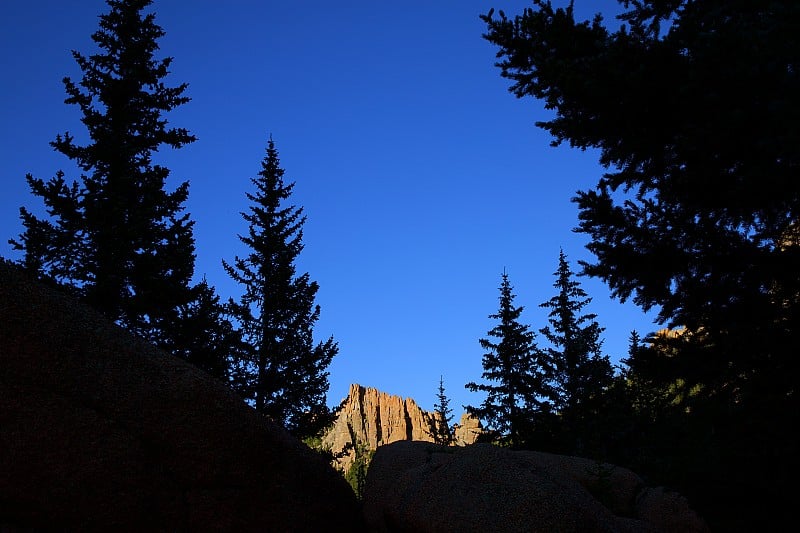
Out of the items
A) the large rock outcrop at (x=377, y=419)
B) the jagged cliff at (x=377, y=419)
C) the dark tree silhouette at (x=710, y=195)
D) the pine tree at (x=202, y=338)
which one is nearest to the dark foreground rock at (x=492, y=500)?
the dark tree silhouette at (x=710, y=195)

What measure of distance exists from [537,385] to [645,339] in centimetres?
2103

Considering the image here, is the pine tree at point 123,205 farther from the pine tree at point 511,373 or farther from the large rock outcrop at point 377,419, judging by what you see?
the large rock outcrop at point 377,419

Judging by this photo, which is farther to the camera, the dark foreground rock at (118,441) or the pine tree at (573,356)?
the pine tree at (573,356)

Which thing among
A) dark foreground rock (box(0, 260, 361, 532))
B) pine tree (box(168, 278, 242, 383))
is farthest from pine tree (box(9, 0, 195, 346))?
dark foreground rock (box(0, 260, 361, 532))

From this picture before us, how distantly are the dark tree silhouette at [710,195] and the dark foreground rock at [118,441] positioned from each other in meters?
4.28

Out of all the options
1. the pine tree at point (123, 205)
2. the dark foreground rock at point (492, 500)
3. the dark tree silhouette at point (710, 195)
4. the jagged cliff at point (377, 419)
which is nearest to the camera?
the dark tree silhouette at point (710, 195)

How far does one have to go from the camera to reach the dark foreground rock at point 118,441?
172 inches

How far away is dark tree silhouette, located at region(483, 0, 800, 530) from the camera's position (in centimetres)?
419

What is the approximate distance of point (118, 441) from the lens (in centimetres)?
478

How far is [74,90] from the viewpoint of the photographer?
15.8 meters

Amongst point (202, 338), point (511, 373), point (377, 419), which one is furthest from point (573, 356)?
point (377, 419)

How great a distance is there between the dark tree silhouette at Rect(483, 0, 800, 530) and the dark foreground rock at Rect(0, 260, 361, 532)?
428cm

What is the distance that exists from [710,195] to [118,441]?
21.1 feet

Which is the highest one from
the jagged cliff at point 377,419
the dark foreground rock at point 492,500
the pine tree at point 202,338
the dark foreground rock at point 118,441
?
the jagged cliff at point 377,419
